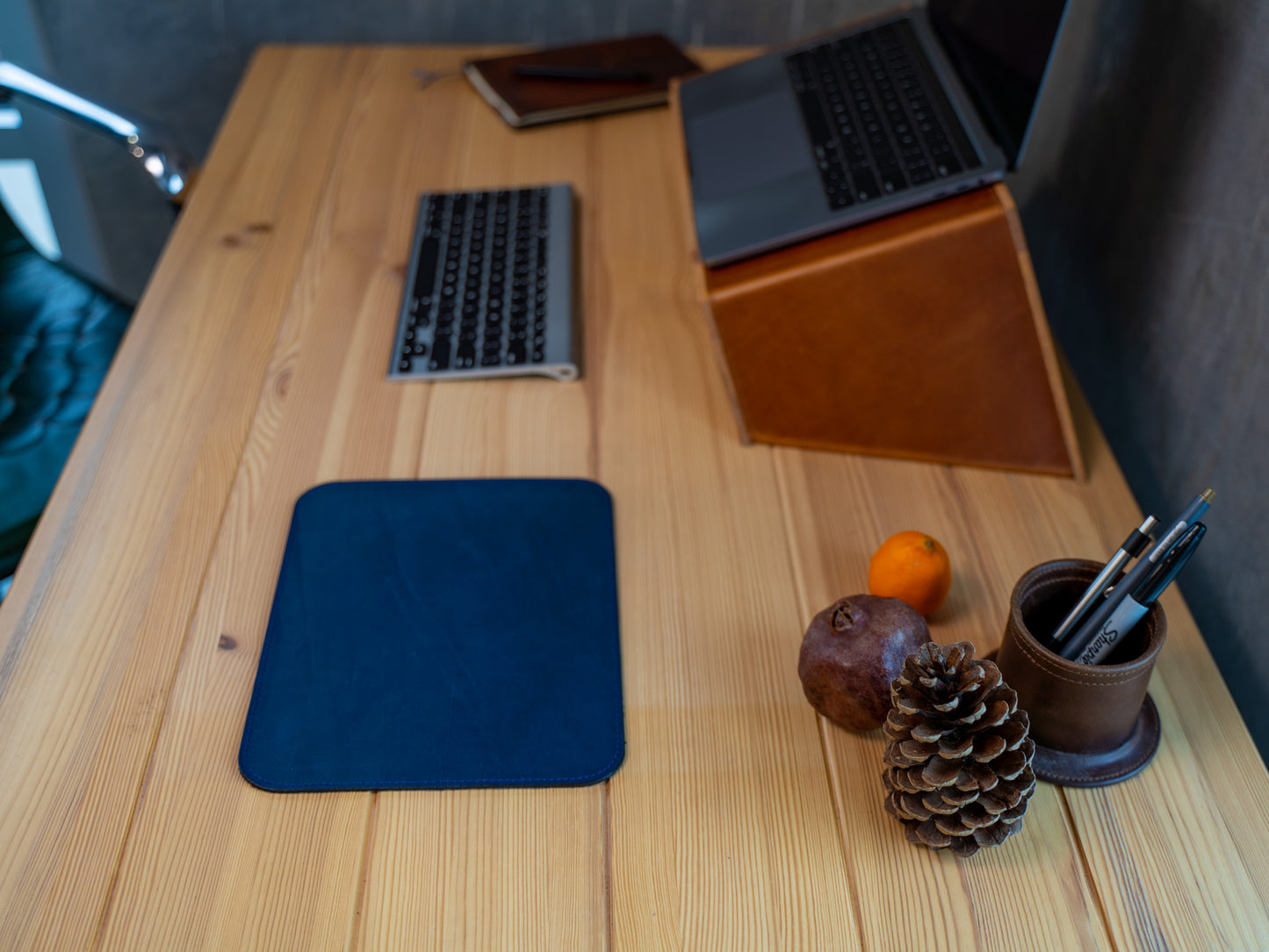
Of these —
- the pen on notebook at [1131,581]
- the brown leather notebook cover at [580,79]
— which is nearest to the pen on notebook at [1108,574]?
the pen on notebook at [1131,581]

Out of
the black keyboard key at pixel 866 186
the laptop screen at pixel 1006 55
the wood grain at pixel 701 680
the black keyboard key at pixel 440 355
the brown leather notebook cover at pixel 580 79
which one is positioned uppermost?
the laptop screen at pixel 1006 55

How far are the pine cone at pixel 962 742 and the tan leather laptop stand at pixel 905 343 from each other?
1.09 feet

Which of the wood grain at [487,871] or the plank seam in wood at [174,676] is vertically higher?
the wood grain at [487,871]

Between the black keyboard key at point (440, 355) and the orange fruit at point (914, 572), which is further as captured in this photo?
the black keyboard key at point (440, 355)

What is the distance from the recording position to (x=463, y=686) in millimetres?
684

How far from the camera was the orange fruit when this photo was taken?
28.1 inches

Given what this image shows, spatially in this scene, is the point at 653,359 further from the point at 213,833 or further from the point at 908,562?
the point at 213,833

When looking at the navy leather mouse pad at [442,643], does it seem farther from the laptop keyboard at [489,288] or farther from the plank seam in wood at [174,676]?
the laptop keyboard at [489,288]

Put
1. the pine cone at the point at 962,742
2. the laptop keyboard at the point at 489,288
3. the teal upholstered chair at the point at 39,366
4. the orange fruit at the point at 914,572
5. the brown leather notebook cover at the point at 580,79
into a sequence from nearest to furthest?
the pine cone at the point at 962,742
the orange fruit at the point at 914,572
the laptop keyboard at the point at 489,288
the teal upholstered chair at the point at 39,366
the brown leather notebook cover at the point at 580,79

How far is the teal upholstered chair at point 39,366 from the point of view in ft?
3.55

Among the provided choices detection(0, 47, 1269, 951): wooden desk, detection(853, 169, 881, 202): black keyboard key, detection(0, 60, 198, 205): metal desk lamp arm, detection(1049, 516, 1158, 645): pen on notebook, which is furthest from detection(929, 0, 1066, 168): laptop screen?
detection(0, 60, 198, 205): metal desk lamp arm

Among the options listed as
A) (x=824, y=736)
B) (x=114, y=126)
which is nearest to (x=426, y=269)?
(x=114, y=126)

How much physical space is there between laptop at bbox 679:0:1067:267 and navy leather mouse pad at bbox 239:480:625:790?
0.30 meters

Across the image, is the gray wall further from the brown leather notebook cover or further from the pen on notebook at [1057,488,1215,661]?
the brown leather notebook cover
